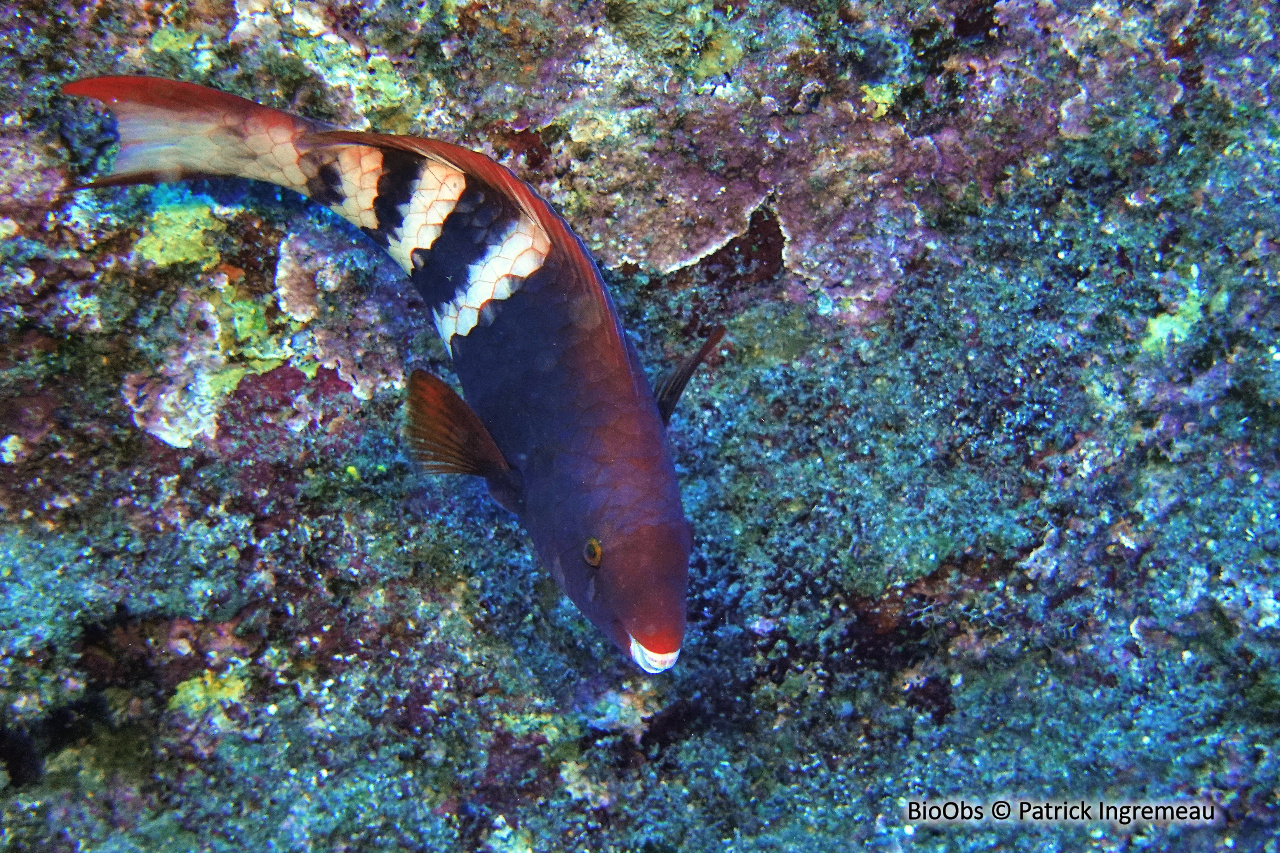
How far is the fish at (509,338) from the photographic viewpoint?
1968mm

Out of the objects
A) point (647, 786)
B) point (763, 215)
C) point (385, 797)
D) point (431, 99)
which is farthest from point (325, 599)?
point (763, 215)

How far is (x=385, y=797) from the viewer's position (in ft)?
9.71

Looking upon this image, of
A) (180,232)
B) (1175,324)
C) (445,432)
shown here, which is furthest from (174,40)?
(1175,324)

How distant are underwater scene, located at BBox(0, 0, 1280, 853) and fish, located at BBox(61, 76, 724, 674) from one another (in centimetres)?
3

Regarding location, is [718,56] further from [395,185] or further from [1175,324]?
[1175,324]

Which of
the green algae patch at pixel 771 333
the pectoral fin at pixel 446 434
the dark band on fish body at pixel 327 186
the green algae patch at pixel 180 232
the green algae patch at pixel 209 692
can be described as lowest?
the green algae patch at pixel 209 692

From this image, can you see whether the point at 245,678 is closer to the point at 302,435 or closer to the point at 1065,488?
the point at 302,435

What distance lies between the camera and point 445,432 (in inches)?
87.5

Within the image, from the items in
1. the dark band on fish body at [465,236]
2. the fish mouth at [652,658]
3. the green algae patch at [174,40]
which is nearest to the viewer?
the fish mouth at [652,658]

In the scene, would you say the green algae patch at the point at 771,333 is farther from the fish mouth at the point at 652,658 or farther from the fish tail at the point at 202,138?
the fish tail at the point at 202,138

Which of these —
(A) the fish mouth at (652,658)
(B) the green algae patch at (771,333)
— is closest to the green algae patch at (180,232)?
(B) the green algae patch at (771,333)

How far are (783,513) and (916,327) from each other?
3.09 ft

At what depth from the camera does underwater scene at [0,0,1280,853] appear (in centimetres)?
244

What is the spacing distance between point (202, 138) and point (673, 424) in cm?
216
